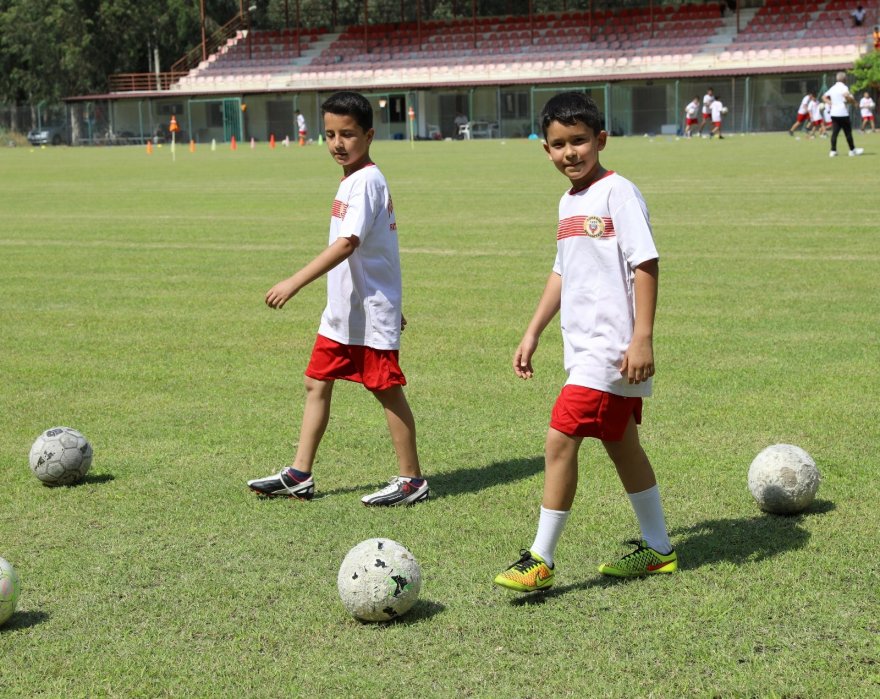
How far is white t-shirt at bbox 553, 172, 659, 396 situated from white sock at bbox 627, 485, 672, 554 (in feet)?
1.70

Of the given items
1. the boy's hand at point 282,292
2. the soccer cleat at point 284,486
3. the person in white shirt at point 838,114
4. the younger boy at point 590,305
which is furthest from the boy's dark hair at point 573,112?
the person in white shirt at point 838,114

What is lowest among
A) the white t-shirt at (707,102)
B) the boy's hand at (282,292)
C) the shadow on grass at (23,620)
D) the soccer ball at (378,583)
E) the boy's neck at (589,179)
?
the shadow on grass at (23,620)

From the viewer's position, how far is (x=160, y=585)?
4781 millimetres

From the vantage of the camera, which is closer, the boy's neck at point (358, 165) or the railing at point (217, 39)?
the boy's neck at point (358, 165)

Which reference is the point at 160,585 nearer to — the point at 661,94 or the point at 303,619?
the point at 303,619

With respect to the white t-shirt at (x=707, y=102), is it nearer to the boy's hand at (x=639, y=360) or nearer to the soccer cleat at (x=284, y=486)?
the soccer cleat at (x=284, y=486)

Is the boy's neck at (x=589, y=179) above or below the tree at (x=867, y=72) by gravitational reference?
below

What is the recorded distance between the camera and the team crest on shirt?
4.50 metres

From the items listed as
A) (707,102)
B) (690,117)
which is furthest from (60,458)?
(690,117)

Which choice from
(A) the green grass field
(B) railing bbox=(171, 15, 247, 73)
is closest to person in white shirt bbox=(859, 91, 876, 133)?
(A) the green grass field

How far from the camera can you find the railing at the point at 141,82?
2931 inches

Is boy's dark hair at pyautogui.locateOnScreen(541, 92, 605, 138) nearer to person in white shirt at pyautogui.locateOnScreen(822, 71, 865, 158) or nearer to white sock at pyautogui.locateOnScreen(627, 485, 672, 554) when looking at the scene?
white sock at pyautogui.locateOnScreen(627, 485, 672, 554)

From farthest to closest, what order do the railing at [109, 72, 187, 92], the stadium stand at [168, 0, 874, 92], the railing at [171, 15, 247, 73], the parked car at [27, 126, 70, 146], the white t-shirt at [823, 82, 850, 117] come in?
the railing at [171, 15, 247, 73] → the railing at [109, 72, 187, 92] → the parked car at [27, 126, 70, 146] → the stadium stand at [168, 0, 874, 92] → the white t-shirt at [823, 82, 850, 117]

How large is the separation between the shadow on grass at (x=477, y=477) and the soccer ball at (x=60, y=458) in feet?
4.25
